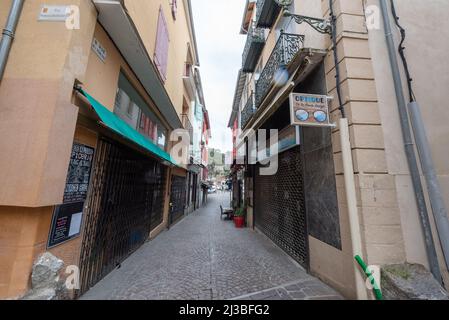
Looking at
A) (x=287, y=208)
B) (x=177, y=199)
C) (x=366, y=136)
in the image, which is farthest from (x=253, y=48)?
(x=177, y=199)

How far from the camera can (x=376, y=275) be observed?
2.91 metres

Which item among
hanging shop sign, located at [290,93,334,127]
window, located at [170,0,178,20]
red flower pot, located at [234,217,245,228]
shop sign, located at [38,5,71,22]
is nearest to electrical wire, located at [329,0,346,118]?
hanging shop sign, located at [290,93,334,127]

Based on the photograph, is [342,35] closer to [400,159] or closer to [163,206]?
[400,159]

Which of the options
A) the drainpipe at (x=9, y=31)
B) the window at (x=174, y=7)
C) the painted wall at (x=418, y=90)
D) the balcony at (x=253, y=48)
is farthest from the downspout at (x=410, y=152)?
the window at (x=174, y=7)

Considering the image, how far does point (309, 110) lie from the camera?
146 inches

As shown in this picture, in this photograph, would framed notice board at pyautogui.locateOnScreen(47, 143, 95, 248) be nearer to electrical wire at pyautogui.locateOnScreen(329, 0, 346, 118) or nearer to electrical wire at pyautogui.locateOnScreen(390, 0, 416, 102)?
electrical wire at pyautogui.locateOnScreen(329, 0, 346, 118)

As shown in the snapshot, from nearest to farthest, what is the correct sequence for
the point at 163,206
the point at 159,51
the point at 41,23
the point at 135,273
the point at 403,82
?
the point at 41,23 < the point at 403,82 < the point at 135,273 < the point at 159,51 < the point at 163,206

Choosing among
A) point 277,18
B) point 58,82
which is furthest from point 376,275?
point 277,18

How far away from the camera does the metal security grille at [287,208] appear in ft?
16.7

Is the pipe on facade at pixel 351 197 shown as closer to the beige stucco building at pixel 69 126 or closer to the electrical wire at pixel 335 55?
the electrical wire at pixel 335 55

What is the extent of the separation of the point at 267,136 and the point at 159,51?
524 cm

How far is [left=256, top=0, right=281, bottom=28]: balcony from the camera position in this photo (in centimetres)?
714

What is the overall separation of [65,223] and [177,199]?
331 inches

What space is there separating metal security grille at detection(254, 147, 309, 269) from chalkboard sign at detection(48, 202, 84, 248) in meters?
4.89
